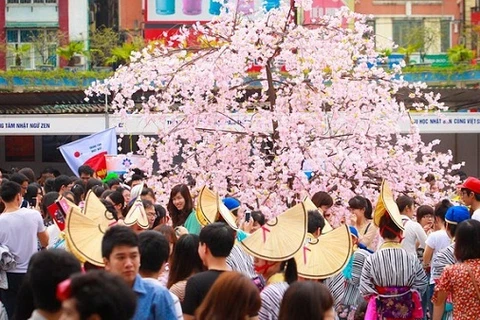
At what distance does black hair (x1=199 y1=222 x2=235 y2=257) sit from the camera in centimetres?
737

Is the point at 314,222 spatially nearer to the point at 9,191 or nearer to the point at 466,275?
the point at 466,275

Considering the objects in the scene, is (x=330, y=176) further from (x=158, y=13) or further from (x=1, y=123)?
(x=158, y=13)

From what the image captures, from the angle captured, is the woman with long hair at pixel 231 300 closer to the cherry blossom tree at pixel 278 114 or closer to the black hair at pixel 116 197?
the black hair at pixel 116 197

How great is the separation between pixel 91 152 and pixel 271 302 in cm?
1400

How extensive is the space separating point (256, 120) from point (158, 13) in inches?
1175

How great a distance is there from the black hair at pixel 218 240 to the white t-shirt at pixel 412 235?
5157 millimetres

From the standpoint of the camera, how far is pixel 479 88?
2870 centimetres

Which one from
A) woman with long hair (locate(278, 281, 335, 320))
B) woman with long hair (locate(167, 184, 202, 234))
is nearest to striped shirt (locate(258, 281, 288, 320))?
woman with long hair (locate(278, 281, 335, 320))

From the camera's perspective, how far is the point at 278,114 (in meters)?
15.4

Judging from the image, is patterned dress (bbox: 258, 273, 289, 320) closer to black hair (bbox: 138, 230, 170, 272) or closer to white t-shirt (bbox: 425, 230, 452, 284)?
black hair (bbox: 138, 230, 170, 272)

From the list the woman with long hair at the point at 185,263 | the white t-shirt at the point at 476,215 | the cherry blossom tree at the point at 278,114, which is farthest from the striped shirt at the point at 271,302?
the cherry blossom tree at the point at 278,114

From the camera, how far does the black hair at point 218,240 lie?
7371 mm

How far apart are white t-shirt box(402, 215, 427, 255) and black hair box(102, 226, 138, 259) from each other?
20.2 ft

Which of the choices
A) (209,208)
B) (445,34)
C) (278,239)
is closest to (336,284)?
(209,208)
